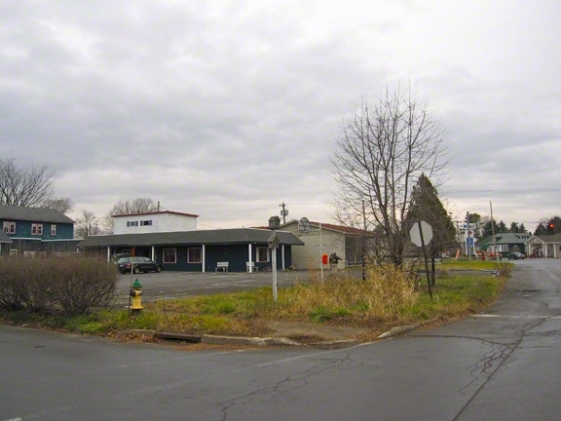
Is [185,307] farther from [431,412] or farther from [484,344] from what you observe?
[431,412]

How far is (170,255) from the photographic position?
50656mm

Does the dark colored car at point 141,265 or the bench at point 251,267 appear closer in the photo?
the dark colored car at point 141,265

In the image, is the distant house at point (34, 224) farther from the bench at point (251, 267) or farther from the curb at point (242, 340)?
the curb at point (242, 340)

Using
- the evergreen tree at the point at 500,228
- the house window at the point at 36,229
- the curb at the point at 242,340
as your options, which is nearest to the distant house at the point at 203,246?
the house window at the point at 36,229

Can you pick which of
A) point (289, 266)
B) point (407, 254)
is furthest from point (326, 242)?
point (407, 254)

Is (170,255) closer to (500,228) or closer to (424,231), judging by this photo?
(424,231)

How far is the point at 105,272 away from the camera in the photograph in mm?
13508

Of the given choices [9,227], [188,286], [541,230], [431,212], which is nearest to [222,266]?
[188,286]

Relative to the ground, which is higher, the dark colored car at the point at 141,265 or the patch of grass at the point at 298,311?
the dark colored car at the point at 141,265

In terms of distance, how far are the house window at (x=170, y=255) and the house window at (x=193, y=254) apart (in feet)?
5.34

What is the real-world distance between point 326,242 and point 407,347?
40.0 m

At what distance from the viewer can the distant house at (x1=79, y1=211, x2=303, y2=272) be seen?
4616cm

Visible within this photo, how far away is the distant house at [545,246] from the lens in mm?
101250

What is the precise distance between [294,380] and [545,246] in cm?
11075
